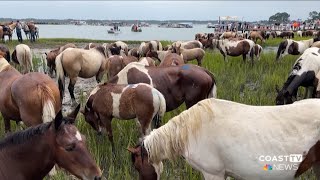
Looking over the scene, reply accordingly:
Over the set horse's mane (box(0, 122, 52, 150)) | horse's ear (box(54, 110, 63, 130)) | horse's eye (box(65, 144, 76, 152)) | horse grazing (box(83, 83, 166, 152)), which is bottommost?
horse grazing (box(83, 83, 166, 152))

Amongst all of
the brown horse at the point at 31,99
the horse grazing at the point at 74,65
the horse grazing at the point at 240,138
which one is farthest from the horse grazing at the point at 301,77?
the horse grazing at the point at 74,65

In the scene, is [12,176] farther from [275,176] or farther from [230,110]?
[275,176]

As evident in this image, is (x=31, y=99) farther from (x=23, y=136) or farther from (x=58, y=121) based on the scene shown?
(x=58, y=121)

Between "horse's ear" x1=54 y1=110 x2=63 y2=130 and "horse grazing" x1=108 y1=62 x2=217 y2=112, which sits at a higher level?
"horse's ear" x1=54 y1=110 x2=63 y2=130

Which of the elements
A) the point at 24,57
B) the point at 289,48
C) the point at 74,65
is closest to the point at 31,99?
the point at 74,65

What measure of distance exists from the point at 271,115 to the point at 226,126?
0.45 m

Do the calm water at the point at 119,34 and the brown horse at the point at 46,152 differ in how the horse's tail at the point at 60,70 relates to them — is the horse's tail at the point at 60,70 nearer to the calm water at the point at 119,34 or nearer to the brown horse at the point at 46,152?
the brown horse at the point at 46,152

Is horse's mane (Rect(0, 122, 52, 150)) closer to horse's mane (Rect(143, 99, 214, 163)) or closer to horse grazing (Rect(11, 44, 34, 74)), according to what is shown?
horse's mane (Rect(143, 99, 214, 163))

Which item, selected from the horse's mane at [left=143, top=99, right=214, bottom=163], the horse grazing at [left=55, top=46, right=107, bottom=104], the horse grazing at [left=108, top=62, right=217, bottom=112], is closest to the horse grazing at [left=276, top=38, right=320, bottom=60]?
the horse grazing at [left=55, top=46, right=107, bottom=104]

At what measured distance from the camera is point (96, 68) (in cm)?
1013

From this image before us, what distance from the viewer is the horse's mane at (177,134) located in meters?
3.46

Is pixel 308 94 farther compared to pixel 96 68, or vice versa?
pixel 96 68

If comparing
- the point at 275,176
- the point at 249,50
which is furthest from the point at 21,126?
the point at 249,50

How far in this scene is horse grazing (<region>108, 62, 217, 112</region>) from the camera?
647cm
